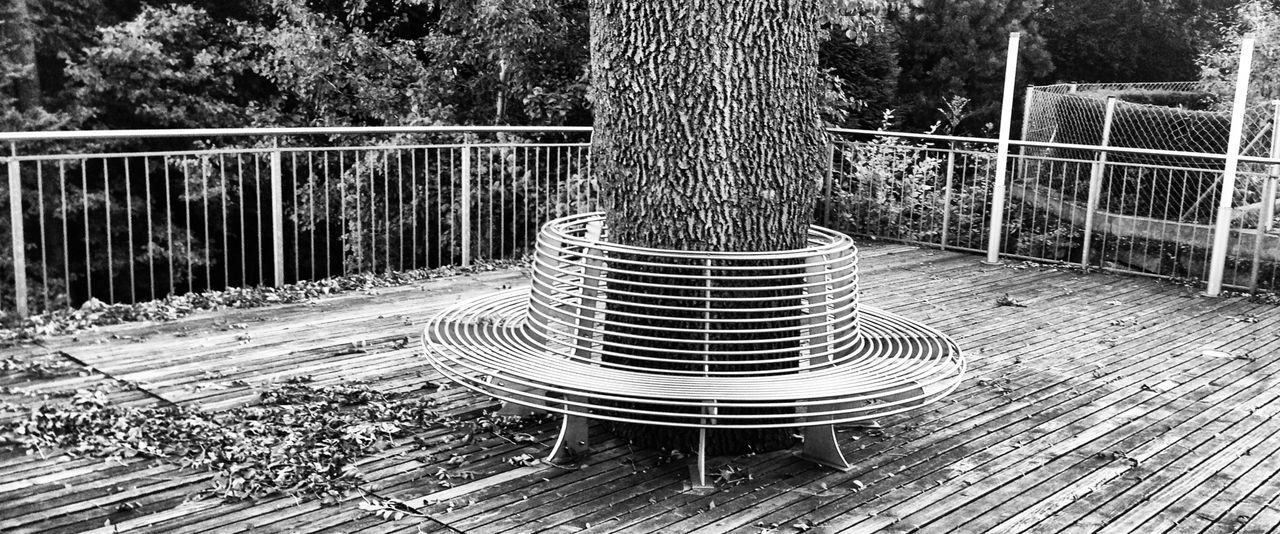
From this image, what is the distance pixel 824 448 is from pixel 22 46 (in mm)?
17167

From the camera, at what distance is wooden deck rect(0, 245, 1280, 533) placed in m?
3.62

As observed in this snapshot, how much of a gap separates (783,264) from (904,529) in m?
1.09

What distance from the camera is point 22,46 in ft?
57.8

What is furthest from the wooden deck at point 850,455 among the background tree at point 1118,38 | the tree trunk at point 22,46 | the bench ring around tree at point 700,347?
the background tree at point 1118,38

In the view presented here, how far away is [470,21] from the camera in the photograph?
12.6 metres

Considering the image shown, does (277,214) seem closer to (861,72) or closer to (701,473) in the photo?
(701,473)

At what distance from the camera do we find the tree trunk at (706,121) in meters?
4.04

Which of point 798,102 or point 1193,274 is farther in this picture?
point 1193,274

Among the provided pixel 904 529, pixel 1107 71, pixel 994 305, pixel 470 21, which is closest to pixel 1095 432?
pixel 904 529

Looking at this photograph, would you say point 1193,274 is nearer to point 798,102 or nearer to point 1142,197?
point 1142,197

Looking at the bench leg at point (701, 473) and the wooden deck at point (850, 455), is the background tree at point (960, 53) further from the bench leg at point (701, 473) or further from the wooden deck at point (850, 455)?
the bench leg at point (701, 473)

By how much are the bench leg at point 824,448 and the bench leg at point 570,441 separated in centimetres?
80

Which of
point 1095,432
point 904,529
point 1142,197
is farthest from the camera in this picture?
point 1142,197

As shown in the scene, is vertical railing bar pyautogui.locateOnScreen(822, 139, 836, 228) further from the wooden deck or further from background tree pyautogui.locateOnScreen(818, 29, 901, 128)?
background tree pyautogui.locateOnScreen(818, 29, 901, 128)
